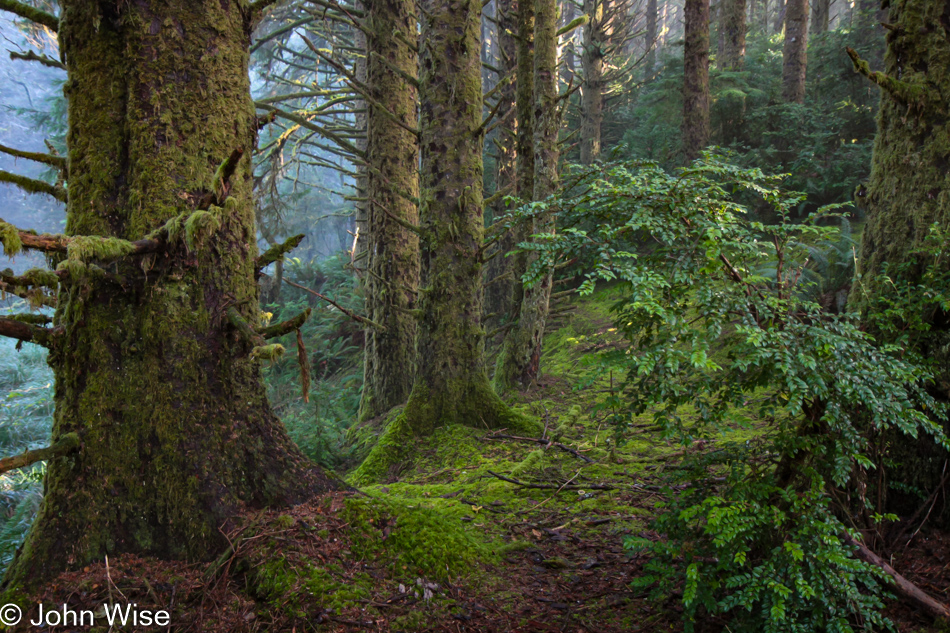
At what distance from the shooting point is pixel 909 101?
2.96 meters

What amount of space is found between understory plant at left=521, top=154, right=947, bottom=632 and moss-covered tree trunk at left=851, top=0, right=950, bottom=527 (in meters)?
0.21

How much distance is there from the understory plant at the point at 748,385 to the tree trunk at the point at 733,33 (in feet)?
41.2

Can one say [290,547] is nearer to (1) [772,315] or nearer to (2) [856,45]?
(1) [772,315]

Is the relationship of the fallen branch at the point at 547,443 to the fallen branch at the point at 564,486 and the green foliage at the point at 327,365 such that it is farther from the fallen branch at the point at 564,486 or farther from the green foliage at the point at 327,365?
the green foliage at the point at 327,365

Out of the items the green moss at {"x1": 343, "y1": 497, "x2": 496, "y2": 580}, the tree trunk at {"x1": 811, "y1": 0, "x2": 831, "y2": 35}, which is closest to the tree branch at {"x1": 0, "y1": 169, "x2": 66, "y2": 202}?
the green moss at {"x1": 343, "y1": 497, "x2": 496, "y2": 580}

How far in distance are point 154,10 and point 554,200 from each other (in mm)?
2243

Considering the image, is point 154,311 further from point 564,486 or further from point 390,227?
point 390,227

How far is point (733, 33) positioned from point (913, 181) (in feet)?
41.9

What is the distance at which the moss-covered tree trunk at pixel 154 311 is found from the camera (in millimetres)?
2559

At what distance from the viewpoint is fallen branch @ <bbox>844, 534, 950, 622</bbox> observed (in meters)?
2.27

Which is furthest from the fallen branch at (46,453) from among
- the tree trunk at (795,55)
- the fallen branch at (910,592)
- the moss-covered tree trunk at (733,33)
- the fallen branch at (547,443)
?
the moss-covered tree trunk at (733,33)

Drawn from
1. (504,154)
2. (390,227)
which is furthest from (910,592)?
(504,154)

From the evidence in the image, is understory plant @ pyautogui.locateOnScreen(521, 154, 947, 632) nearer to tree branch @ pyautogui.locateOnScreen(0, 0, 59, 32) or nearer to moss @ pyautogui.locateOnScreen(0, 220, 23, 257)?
moss @ pyautogui.locateOnScreen(0, 220, 23, 257)

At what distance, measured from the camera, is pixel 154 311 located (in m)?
2.68
